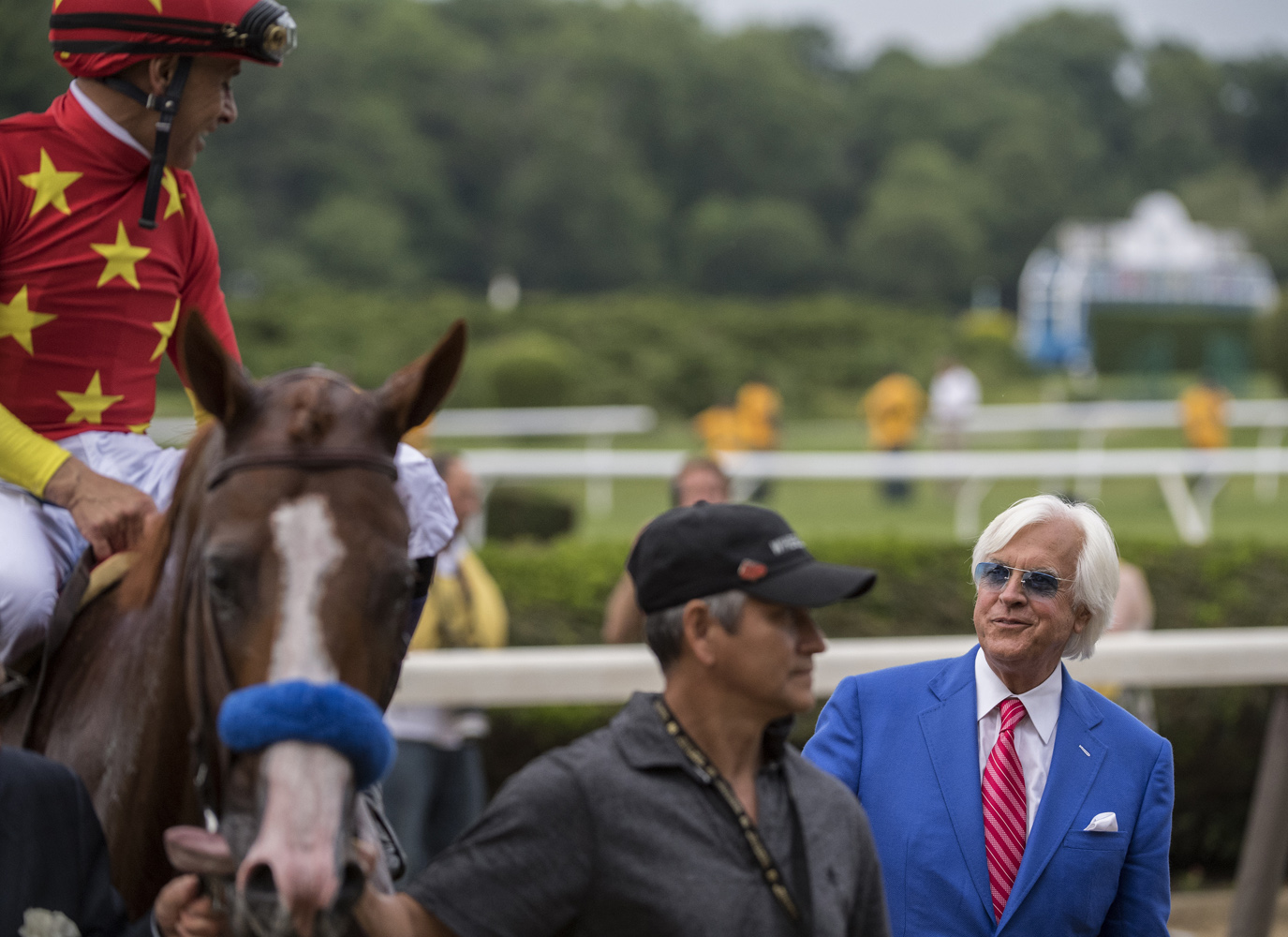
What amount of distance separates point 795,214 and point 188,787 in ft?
196

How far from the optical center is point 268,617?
5.67 feet

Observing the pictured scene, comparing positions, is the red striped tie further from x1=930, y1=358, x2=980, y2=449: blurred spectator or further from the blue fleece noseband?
x1=930, y1=358, x2=980, y2=449: blurred spectator

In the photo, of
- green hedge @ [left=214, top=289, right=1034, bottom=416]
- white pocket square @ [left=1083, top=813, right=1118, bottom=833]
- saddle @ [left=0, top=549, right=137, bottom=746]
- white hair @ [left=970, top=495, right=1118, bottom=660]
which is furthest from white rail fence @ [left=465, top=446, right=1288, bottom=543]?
saddle @ [left=0, top=549, right=137, bottom=746]

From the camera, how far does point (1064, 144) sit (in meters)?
68.1

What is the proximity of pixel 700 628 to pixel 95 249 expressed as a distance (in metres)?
Result: 1.28

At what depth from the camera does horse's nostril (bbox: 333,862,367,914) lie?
5.32 feet

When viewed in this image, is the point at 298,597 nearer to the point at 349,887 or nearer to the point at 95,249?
the point at 349,887

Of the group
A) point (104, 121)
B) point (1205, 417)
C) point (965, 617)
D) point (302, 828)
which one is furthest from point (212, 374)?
point (1205, 417)

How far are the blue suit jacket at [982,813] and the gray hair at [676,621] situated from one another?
0.78 metres

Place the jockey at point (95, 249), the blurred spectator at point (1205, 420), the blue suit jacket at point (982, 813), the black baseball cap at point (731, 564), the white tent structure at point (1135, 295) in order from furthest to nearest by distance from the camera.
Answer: the white tent structure at point (1135, 295)
the blurred spectator at point (1205, 420)
the blue suit jacket at point (982, 813)
the jockey at point (95, 249)
the black baseball cap at point (731, 564)

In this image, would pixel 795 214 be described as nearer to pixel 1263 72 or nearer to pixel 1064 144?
pixel 1064 144

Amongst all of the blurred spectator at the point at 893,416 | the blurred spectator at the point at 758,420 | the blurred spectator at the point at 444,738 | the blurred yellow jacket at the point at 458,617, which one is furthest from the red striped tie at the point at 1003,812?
the blurred spectator at the point at 893,416

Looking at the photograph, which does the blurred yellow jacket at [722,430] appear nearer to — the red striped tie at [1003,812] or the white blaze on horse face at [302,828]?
the red striped tie at [1003,812]

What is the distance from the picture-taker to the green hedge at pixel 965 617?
252 inches
